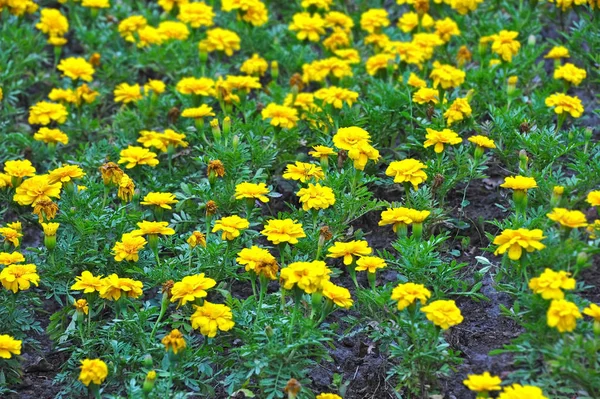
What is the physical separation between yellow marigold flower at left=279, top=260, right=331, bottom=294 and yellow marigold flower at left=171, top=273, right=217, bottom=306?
338mm

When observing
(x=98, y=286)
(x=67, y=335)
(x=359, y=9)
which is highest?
(x=359, y=9)

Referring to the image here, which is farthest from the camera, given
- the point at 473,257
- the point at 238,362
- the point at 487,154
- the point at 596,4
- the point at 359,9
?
the point at 359,9

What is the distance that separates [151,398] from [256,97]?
101 inches

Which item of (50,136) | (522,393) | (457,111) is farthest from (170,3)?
(522,393)

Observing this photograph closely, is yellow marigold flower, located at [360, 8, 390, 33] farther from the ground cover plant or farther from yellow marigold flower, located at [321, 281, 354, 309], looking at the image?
yellow marigold flower, located at [321, 281, 354, 309]

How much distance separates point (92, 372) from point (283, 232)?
929 mm

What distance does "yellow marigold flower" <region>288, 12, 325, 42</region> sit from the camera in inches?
213

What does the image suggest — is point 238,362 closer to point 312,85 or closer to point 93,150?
point 93,150

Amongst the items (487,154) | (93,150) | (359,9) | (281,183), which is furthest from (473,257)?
(359,9)

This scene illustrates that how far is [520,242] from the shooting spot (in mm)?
3289

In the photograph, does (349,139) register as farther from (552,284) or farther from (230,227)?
(552,284)

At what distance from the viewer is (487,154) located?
4566mm

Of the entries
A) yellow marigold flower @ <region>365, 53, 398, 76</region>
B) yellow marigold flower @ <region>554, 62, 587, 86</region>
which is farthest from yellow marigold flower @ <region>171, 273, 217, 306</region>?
yellow marigold flower @ <region>554, 62, 587, 86</region>

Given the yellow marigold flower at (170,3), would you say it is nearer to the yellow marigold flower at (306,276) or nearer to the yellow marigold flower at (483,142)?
the yellow marigold flower at (483,142)
